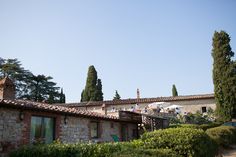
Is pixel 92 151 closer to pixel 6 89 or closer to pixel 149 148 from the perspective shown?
pixel 149 148

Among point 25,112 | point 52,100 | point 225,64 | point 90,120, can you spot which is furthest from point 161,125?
point 52,100

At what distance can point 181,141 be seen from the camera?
11.0 m

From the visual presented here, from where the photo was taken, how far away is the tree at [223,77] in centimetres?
3131

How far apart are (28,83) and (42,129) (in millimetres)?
34936

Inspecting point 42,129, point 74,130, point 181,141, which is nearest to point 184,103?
point 74,130

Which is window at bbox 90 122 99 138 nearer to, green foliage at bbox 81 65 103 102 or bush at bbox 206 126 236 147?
bush at bbox 206 126 236 147

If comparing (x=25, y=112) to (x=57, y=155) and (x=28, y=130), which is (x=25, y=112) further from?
(x=57, y=155)

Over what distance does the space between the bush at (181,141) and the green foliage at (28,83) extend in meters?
37.9

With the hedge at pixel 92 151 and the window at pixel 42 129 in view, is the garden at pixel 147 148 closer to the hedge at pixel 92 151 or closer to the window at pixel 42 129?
the hedge at pixel 92 151

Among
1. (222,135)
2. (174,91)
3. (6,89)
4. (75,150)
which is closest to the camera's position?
(75,150)

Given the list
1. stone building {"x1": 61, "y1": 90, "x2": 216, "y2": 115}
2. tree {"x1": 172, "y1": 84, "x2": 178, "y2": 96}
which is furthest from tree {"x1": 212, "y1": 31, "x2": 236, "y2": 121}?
tree {"x1": 172, "y1": 84, "x2": 178, "y2": 96}

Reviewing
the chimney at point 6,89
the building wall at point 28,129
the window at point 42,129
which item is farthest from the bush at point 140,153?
the chimney at point 6,89

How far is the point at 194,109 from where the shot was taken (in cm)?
3712

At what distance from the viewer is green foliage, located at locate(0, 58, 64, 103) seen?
4388 centimetres
